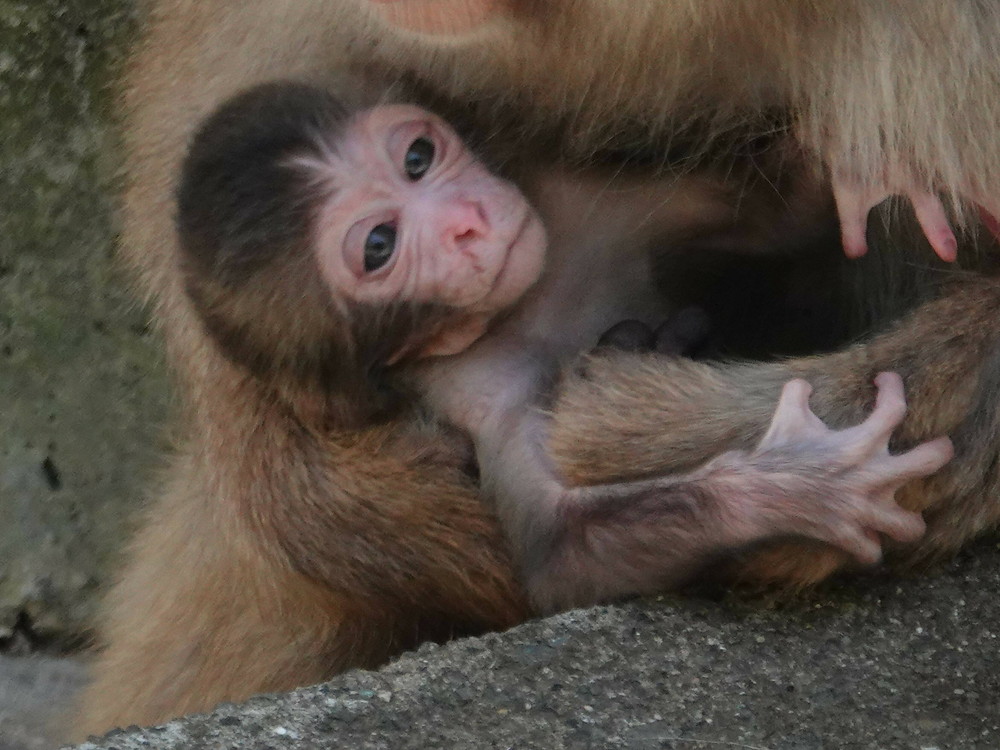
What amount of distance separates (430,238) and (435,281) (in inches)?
2.8

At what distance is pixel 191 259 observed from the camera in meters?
2.64

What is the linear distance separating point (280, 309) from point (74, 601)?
2.03m

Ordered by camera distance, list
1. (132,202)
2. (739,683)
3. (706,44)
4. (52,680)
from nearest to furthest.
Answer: (739,683)
(706,44)
(132,202)
(52,680)

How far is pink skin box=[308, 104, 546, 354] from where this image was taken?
101 inches

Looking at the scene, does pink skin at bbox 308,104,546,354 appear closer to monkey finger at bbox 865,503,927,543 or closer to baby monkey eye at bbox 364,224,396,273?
baby monkey eye at bbox 364,224,396,273

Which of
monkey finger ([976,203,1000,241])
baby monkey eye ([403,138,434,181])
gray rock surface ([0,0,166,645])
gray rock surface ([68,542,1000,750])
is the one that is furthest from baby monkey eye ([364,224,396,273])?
gray rock surface ([0,0,166,645])

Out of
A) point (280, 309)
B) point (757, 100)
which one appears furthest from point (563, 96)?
point (280, 309)

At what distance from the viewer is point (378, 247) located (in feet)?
8.49

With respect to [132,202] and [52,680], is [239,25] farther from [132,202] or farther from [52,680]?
[52,680]

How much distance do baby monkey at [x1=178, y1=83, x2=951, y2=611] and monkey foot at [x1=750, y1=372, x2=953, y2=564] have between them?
0.06 metres

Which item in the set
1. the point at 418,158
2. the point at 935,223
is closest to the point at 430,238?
the point at 418,158

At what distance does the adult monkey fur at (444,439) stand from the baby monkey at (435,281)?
73 mm

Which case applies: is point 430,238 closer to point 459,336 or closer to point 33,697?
point 459,336

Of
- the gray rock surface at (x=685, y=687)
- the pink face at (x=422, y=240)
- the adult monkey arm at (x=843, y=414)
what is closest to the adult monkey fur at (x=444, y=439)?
the adult monkey arm at (x=843, y=414)
